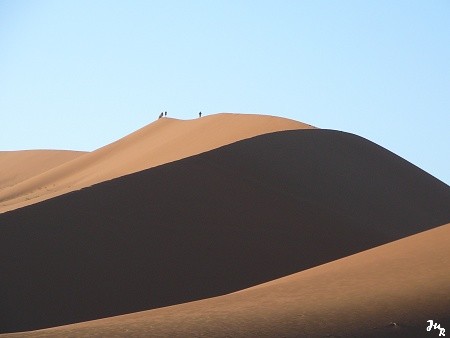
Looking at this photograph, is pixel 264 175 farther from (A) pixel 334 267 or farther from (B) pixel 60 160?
(B) pixel 60 160

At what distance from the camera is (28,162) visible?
258ft

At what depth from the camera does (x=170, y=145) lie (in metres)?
44.2

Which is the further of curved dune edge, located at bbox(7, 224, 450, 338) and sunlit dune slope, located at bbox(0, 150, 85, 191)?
sunlit dune slope, located at bbox(0, 150, 85, 191)

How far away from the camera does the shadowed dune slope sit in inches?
797

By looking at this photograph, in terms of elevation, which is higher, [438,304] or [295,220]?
[295,220]

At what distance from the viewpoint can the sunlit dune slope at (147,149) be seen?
38.3 m

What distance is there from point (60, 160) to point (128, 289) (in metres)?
57.0

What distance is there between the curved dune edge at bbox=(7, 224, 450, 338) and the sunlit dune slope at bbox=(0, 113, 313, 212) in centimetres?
1974

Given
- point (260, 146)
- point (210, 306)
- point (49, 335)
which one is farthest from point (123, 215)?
point (49, 335)
